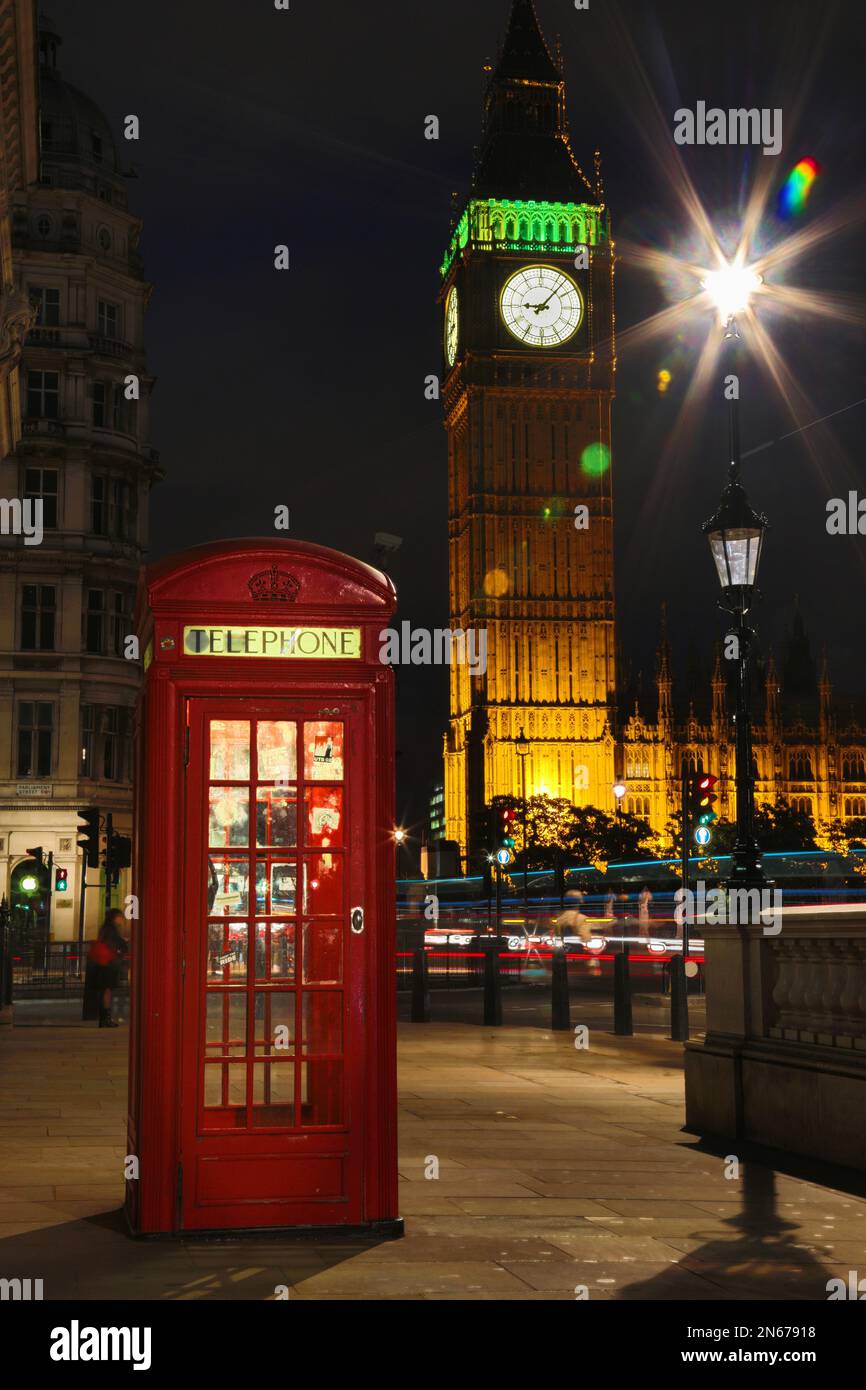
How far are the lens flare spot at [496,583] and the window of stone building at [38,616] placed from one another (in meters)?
70.3

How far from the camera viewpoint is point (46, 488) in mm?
41375

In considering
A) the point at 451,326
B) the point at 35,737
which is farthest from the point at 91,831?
the point at 451,326

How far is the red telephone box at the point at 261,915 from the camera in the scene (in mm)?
6980

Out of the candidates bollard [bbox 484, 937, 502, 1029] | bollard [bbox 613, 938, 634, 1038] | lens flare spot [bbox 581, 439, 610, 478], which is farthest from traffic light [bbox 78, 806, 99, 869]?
lens flare spot [bbox 581, 439, 610, 478]

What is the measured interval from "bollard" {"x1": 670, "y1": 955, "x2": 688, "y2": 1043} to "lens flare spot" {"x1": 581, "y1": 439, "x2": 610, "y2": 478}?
95291mm

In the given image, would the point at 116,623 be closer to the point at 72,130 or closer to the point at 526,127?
the point at 72,130

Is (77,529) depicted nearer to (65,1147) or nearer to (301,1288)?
(65,1147)

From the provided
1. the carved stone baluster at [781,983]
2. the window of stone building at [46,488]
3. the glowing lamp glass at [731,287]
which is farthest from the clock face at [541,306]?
the carved stone baluster at [781,983]

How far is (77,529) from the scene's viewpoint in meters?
41.4

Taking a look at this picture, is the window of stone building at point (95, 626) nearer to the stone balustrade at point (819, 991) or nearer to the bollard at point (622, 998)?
the bollard at point (622, 998)

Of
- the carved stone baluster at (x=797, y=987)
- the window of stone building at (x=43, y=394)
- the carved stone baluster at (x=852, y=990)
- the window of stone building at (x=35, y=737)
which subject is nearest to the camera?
the carved stone baluster at (x=852, y=990)

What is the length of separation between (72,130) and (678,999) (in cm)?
3280

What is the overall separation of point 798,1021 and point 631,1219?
281 cm

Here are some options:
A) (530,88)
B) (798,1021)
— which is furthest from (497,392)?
(798,1021)
